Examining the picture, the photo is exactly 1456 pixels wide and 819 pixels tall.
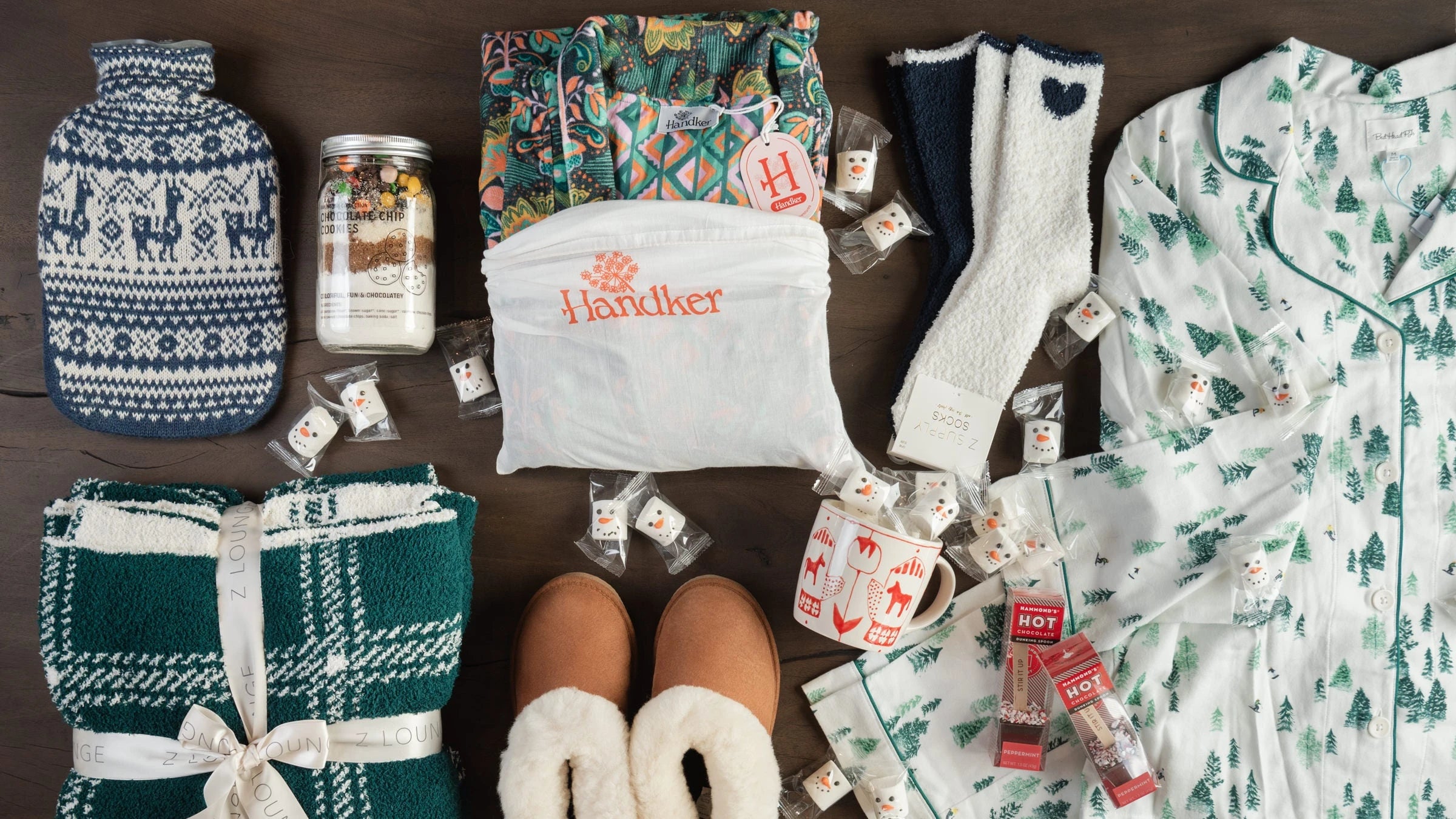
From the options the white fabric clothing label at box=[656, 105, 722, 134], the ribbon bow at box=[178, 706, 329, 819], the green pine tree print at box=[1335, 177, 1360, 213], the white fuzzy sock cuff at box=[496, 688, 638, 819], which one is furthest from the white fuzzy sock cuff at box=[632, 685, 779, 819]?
the green pine tree print at box=[1335, 177, 1360, 213]

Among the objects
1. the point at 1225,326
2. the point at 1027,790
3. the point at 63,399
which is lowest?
the point at 1027,790

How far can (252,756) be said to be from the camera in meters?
1.01

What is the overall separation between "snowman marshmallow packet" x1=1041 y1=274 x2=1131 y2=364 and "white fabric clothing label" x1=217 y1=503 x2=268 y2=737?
112cm

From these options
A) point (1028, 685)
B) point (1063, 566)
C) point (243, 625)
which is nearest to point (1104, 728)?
point (1028, 685)

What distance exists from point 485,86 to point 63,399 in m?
0.75

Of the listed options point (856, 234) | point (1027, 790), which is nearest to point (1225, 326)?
point (856, 234)

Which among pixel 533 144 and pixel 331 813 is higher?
pixel 533 144

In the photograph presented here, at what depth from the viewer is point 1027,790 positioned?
1.15m

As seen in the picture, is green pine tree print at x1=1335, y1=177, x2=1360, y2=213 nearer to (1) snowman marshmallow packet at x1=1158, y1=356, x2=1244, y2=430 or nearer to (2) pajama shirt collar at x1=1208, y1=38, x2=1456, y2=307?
(2) pajama shirt collar at x1=1208, y1=38, x2=1456, y2=307

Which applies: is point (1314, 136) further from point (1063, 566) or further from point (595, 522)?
point (595, 522)

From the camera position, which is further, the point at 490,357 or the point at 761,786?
the point at 490,357

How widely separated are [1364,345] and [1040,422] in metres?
0.43

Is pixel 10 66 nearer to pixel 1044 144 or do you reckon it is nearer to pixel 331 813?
pixel 331 813

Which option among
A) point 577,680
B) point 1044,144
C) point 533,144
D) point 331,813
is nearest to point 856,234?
point 1044,144
